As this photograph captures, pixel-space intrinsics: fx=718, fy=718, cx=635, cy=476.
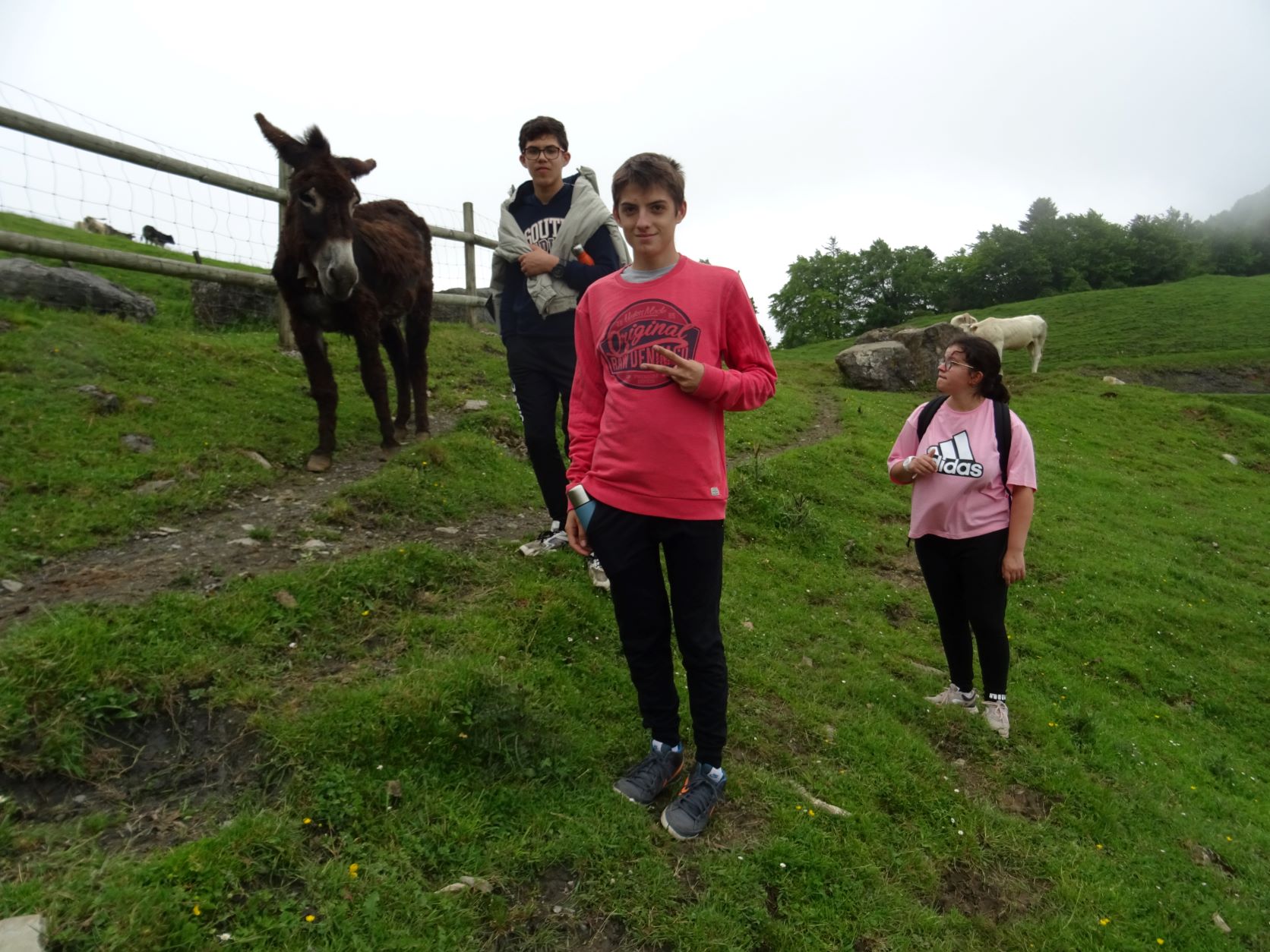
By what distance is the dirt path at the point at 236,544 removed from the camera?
12.0ft

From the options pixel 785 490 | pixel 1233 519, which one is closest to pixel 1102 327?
pixel 1233 519

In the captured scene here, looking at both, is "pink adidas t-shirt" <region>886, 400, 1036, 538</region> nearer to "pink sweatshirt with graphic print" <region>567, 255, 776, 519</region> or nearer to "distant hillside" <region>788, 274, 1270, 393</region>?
"pink sweatshirt with graphic print" <region>567, 255, 776, 519</region>

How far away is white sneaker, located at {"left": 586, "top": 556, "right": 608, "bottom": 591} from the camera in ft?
15.2

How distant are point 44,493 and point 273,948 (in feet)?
12.8

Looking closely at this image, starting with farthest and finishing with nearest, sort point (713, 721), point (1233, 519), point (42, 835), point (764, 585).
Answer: point (1233, 519) → point (764, 585) → point (713, 721) → point (42, 835)

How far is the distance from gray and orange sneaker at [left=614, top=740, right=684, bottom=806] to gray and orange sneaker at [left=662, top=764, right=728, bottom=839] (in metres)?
0.09

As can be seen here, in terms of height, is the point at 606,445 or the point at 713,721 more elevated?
the point at 606,445

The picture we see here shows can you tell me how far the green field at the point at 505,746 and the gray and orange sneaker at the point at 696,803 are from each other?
0.23 feet

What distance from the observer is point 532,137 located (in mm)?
4191

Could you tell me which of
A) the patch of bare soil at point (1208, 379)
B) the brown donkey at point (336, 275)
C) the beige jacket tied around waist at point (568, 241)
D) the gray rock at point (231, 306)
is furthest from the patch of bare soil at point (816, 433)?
the patch of bare soil at point (1208, 379)

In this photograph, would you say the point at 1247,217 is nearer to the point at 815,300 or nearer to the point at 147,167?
the point at 815,300

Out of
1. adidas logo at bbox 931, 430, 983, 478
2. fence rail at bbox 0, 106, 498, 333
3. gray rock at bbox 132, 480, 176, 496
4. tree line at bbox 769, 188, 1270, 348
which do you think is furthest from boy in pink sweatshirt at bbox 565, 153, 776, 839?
tree line at bbox 769, 188, 1270, 348

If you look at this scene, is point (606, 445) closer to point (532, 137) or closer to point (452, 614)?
point (452, 614)

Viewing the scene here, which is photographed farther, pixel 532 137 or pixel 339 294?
pixel 339 294
